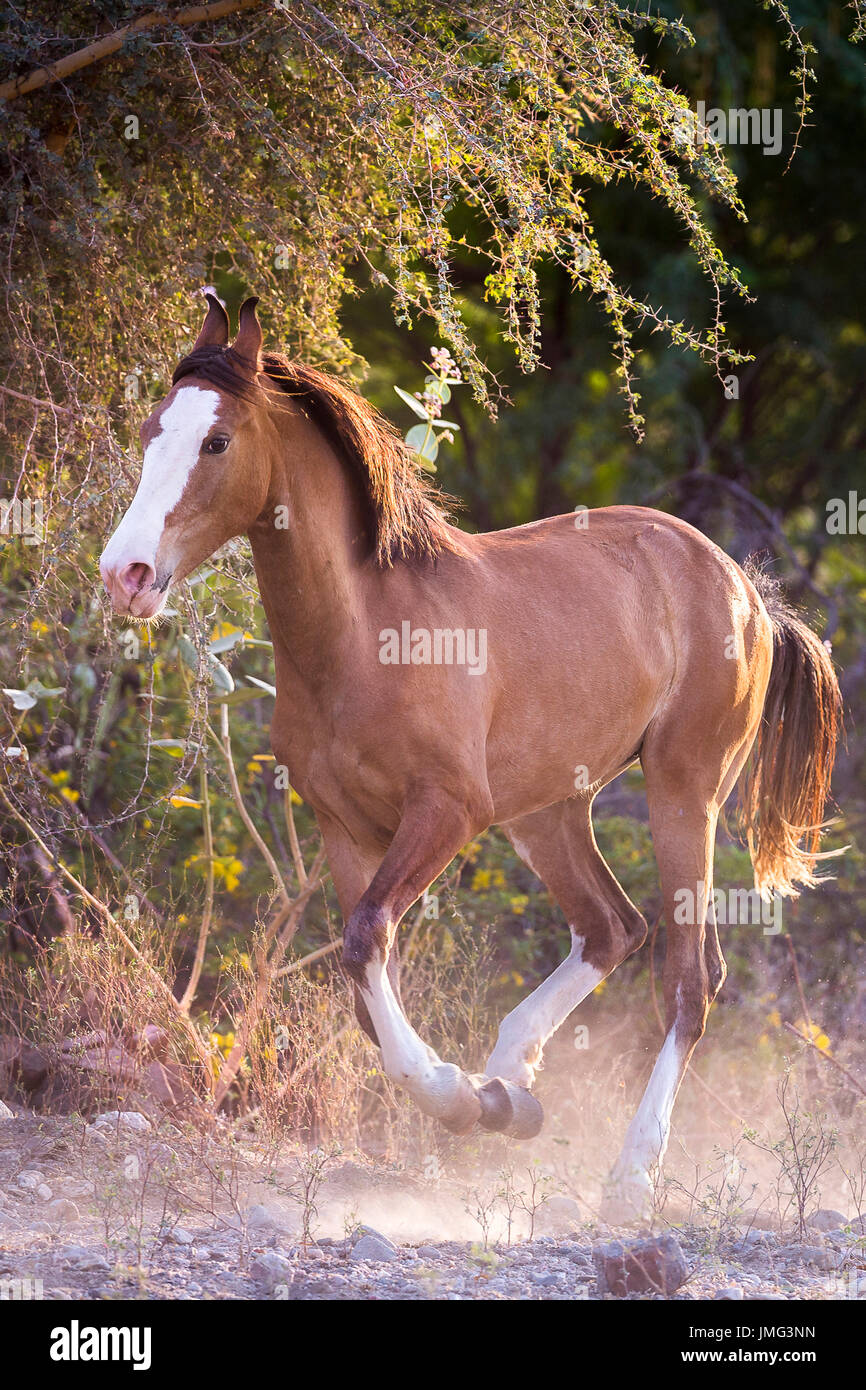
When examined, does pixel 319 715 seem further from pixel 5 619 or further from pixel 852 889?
pixel 852 889

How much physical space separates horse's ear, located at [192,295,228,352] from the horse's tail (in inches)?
110

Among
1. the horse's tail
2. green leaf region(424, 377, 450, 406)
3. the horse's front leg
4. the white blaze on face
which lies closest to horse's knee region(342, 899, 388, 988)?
the horse's front leg

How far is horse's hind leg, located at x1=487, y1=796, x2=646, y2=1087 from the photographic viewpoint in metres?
5.20

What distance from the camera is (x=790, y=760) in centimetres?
597

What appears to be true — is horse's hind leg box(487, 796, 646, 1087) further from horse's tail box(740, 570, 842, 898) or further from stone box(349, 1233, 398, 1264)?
stone box(349, 1233, 398, 1264)

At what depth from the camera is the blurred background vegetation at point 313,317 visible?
16.2 ft

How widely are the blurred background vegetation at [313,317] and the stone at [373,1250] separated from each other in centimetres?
162

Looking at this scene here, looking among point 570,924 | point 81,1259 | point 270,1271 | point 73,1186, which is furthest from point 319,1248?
point 570,924

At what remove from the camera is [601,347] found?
10414 millimetres

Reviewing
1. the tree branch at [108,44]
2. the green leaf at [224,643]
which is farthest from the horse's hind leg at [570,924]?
the tree branch at [108,44]

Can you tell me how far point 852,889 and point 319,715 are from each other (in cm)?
498

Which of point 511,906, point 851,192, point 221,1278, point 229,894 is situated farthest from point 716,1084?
point 851,192

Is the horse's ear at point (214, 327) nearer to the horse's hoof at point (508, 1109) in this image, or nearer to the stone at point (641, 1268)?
the horse's hoof at point (508, 1109)

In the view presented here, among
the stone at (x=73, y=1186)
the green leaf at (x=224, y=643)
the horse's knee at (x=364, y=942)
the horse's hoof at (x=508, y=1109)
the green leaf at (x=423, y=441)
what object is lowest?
the stone at (x=73, y=1186)
